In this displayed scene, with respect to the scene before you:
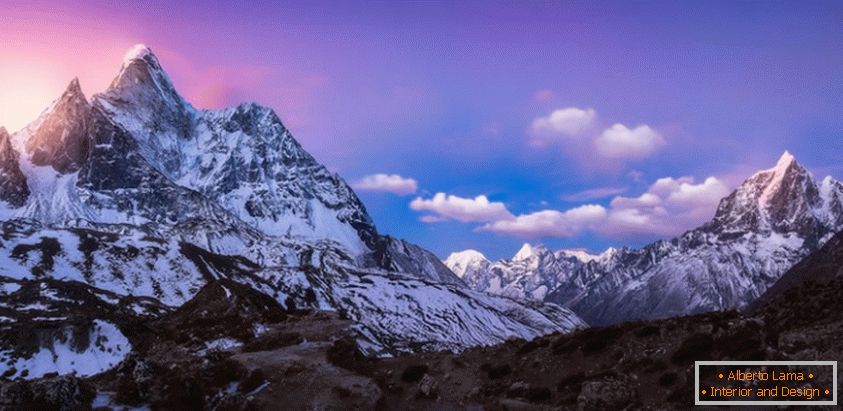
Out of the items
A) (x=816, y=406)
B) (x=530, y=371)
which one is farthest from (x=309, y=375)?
(x=816, y=406)

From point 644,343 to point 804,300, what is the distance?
31.0 ft

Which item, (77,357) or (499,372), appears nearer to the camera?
(499,372)

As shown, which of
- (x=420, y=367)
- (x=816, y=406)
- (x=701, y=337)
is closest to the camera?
(x=816, y=406)

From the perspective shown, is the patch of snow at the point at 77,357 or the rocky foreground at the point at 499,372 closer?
the rocky foreground at the point at 499,372

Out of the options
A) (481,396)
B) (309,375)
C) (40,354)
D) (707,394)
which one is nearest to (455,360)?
(481,396)

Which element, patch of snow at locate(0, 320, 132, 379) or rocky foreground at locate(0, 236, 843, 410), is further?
patch of snow at locate(0, 320, 132, 379)

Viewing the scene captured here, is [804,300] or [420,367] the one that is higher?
[804,300]

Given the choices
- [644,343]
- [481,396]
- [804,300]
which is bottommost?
[481,396]

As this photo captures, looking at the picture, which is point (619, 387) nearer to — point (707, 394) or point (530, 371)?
point (707, 394)

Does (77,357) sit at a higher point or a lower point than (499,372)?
higher

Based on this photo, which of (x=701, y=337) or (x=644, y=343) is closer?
(x=701, y=337)

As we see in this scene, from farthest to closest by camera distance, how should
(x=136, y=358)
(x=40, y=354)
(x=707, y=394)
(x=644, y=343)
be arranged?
(x=40, y=354), (x=136, y=358), (x=644, y=343), (x=707, y=394)

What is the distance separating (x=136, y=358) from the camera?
4262 centimetres

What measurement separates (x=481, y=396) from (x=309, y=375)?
11533 millimetres
